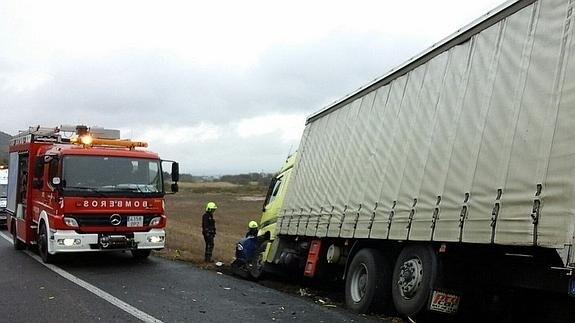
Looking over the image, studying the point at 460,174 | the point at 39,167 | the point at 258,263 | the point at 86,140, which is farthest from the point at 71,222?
the point at 460,174

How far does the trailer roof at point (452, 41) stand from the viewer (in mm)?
6038

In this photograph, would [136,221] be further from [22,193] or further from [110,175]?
[22,193]

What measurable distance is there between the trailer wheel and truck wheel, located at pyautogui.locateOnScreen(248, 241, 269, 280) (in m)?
4.00

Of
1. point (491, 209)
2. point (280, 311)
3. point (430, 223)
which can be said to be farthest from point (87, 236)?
point (491, 209)

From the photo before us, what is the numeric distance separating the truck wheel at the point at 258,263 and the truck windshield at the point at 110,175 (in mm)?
2405

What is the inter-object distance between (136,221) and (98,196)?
909 mm

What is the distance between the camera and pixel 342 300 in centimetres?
970

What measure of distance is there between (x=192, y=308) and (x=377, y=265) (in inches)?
94.9

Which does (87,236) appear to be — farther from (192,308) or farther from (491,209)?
(491,209)

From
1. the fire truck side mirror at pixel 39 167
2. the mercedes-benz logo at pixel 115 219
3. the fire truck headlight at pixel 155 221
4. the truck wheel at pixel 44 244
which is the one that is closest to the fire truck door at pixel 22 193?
the fire truck side mirror at pixel 39 167

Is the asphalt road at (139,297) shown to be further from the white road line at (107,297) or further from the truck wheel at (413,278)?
Result: the truck wheel at (413,278)

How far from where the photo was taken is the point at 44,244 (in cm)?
1267

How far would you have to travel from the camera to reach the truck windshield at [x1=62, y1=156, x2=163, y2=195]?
39.3 feet

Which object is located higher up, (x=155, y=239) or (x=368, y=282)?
(x=368, y=282)
